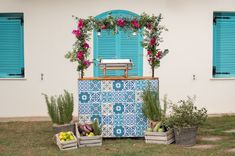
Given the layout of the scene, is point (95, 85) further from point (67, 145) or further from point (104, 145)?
point (67, 145)

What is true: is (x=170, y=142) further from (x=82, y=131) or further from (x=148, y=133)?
(x=82, y=131)

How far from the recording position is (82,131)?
862cm

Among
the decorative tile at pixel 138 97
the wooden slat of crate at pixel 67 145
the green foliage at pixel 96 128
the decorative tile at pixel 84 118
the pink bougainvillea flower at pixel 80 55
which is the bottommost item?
the wooden slat of crate at pixel 67 145

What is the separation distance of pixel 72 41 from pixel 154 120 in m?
3.76

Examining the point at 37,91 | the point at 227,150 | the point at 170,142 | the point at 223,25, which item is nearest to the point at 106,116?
the point at 170,142

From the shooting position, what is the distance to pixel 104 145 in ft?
28.0

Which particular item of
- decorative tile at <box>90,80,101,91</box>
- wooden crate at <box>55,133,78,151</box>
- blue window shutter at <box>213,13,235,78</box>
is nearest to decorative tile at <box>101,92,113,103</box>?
decorative tile at <box>90,80,101,91</box>

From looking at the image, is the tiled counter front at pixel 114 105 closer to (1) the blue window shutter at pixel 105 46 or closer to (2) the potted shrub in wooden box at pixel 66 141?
(2) the potted shrub in wooden box at pixel 66 141

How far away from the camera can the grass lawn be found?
7.87m

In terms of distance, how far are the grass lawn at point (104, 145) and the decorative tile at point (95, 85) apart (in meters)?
0.95

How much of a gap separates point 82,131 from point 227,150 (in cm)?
244

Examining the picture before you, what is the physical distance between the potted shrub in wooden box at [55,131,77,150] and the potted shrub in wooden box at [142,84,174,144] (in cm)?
127

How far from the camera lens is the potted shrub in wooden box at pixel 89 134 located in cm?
841

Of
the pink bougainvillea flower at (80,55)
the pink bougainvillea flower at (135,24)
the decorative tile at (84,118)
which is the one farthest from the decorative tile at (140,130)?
the pink bougainvillea flower at (135,24)
